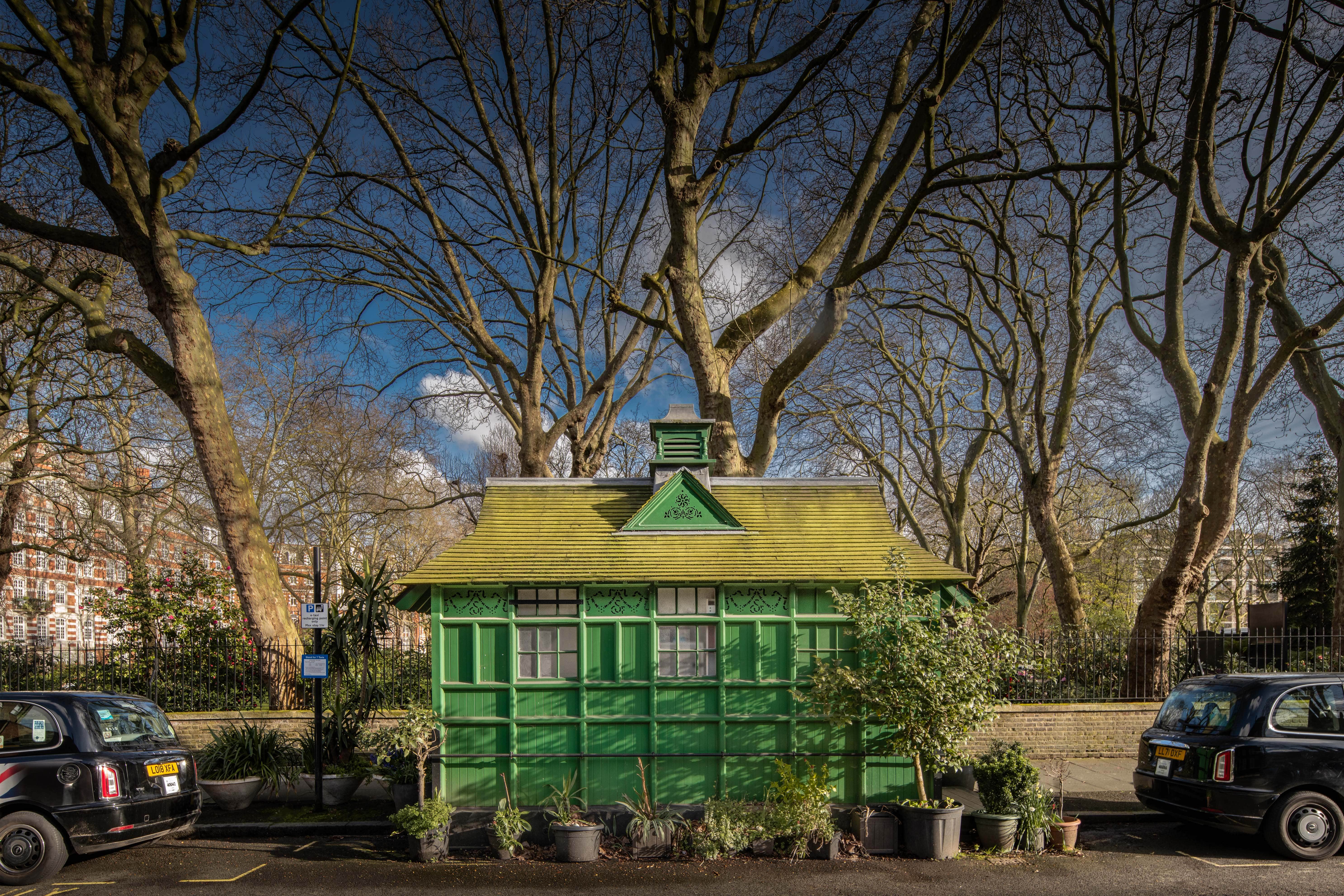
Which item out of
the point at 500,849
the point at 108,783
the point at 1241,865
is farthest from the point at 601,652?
the point at 1241,865

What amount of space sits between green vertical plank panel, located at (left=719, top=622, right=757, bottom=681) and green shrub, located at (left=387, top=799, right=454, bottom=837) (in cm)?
322

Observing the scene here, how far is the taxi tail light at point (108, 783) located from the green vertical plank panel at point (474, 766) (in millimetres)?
3086

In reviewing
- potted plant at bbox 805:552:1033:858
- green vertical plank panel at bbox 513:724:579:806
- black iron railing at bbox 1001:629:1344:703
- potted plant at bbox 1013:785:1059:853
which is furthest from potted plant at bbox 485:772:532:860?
black iron railing at bbox 1001:629:1344:703

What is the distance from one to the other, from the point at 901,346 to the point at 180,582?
64.2 feet

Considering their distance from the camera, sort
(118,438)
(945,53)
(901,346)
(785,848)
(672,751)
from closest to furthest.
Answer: (785,848), (672,751), (945,53), (118,438), (901,346)

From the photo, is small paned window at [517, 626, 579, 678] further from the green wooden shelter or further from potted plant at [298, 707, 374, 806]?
potted plant at [298, 707, 374, 806]

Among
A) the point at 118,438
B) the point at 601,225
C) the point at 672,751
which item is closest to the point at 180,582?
the point at 672,751

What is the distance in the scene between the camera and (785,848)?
8.41 m

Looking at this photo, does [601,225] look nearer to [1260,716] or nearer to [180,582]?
[180,582]

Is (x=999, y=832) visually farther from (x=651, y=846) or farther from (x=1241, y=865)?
(x=651, y=846)

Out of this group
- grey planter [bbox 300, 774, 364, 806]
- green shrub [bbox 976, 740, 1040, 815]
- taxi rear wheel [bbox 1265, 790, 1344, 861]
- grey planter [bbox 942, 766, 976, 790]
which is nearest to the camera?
taxi rear wheel [bbox 1265, 790, 1344, 861]

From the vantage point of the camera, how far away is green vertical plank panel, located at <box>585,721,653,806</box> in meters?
9.04

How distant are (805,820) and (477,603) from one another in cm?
414

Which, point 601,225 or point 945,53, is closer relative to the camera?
point 945,53
